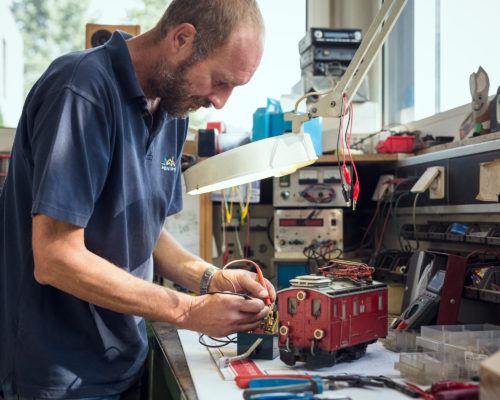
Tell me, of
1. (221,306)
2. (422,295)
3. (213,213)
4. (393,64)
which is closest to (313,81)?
(393,64)

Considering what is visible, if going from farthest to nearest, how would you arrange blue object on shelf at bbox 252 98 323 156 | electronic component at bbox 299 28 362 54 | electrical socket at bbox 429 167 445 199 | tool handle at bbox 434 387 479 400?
electronic component at bbox 299 28 362 54 → blue object on shelf at bbox 252 98 323 156 → electrical socket at bbox 429 167 445 199 → tool handle at bbox 434 387 479 400

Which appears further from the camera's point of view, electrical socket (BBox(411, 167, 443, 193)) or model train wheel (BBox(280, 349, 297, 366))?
electrical socket (BBox(411, 167, 443, 193))

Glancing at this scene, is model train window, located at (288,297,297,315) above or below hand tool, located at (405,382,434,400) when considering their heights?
above

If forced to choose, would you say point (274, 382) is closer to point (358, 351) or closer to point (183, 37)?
point (358, 351)

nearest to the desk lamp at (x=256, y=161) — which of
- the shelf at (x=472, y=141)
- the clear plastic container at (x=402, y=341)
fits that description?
the clear plastic container at (x=402, y=341)

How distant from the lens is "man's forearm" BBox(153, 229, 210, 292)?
1380 millimetres

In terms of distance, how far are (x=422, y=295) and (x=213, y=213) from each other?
56.5 inches

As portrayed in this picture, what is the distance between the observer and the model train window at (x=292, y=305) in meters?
1.13

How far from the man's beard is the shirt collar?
0.08m

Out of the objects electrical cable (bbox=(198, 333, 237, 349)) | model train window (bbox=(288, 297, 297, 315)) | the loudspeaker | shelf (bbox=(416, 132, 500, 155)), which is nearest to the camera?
model train window (bbox=(288, 297, 297, 315))

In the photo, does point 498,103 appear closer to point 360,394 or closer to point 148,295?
point 360,394

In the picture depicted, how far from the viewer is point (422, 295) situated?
1.36 meters

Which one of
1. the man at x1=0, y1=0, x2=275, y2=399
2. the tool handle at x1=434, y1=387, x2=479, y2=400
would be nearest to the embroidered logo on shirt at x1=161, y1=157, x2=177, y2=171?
the man at x1=0, y1=0, x2=275, y2=399

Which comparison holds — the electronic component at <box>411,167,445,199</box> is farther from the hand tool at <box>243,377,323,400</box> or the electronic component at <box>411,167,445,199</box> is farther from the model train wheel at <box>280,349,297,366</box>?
the hand tool at <box>243,377,323,400</box>
